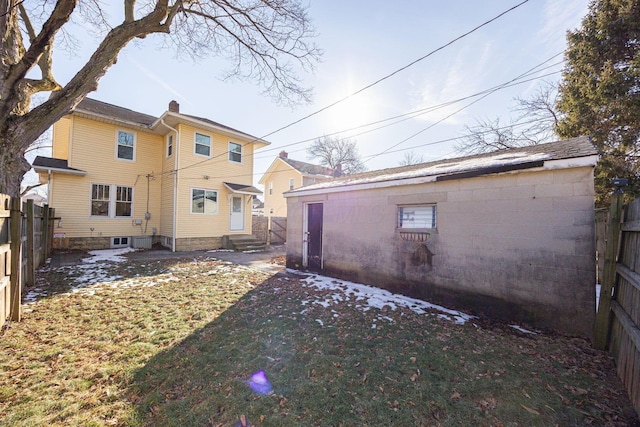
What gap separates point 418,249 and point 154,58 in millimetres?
10522

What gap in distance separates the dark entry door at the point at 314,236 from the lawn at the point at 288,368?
2721 millimetres

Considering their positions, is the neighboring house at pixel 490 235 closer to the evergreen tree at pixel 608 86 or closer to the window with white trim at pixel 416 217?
the window with white trim at pixel 416 217

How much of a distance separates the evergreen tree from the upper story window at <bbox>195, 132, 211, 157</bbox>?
48.8 feet

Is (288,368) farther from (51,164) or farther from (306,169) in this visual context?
(306,169)

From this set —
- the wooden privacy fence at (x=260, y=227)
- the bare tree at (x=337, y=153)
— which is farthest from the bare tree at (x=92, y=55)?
the bare tree at (x=337, y=153)

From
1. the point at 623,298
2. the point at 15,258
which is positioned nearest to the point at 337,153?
the point at 15,258

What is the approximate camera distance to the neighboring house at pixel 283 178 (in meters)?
22.5

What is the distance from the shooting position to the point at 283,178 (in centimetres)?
2400

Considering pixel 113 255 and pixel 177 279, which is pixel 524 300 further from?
pixel 113 255

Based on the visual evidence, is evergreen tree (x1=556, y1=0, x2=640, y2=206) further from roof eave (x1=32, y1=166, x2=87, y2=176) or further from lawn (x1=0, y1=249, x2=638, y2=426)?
roof eave (x1=32, y1=166, x2=87, y2=176)

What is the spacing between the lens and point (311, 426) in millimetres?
2068

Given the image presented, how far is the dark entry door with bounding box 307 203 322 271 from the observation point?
770 cm

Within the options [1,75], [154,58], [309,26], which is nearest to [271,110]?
[309,26]

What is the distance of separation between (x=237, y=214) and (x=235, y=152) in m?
3.31
